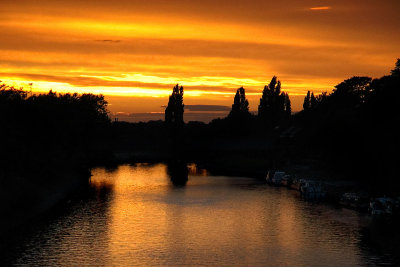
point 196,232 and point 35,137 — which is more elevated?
point 35,137

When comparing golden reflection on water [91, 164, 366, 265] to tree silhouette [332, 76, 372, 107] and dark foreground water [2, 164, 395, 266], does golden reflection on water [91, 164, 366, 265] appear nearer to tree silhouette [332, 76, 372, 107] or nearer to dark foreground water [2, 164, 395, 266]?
dark foreground water [2, 164, 395, 266]

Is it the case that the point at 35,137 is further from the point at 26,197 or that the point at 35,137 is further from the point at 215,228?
the point at 215,228

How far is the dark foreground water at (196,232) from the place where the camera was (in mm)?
74750

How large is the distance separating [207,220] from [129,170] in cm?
9408

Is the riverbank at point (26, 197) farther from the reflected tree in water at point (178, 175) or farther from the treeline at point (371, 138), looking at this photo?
the treeline at point (371, 138)

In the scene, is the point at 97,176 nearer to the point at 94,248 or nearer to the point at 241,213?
the point at 241,213

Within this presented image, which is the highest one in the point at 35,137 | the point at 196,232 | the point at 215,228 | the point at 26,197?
the point at 35,137

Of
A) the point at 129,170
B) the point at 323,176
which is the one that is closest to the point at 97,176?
the point at 129,170

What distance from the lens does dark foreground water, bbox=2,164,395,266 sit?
74750mm

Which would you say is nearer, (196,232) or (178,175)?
(196,232)

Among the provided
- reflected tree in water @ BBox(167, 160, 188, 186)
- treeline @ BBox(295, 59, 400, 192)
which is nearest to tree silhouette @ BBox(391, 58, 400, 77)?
treeline @ BBox(295, 59, 400, 192)

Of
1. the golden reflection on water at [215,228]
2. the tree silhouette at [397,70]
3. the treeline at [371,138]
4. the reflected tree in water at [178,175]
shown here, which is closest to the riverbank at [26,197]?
the golden reflection on water at [215,228]

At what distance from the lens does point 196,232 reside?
90.5 m

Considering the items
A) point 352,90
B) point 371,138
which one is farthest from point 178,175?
point 371,138
